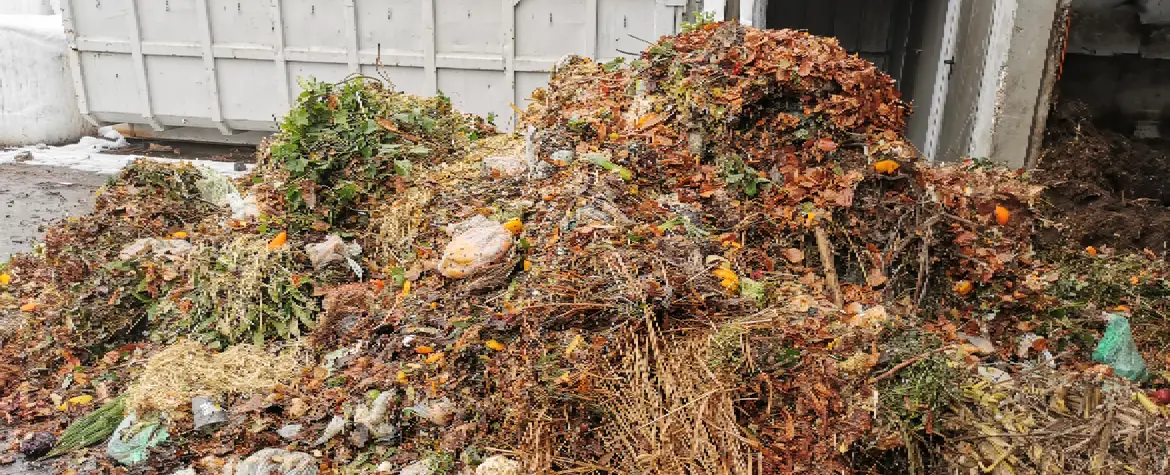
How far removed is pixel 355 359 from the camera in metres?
3.62

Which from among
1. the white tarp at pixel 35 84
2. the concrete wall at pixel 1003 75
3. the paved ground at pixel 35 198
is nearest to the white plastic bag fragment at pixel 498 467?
the paved ground at pixel 35 198

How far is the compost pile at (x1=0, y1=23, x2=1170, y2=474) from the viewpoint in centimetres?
282

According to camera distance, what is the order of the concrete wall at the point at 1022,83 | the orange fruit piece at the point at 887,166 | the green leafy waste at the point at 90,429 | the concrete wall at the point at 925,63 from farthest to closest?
the concrete wall at the point at 925,63, the concrete wall at the point at 1022,83, the orange fruit piece at the point at 887,166, the green leafy waste at the point at 90,429

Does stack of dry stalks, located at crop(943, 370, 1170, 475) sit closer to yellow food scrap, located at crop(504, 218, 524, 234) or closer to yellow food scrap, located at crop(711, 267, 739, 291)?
yellow food scrap, located at crop(711, 267, 739, 291)

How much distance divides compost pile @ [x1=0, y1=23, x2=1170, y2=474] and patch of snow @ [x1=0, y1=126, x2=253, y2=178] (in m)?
3.79

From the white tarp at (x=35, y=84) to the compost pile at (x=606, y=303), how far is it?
539 centimetres

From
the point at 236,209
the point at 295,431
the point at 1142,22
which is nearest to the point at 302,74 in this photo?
the point at 236,209

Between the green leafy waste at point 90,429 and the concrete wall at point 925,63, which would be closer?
the green leafy waste at point 90,429

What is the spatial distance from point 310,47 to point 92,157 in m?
3.05

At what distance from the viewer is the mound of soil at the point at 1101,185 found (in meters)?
5.71

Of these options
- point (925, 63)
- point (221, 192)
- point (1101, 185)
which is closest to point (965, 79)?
point (925, 63)

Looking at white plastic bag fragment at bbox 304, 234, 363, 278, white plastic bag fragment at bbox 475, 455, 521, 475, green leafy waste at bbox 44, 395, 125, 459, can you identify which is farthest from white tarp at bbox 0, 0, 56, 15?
white plastic bag fragment at bbox 475, 455, 521, 475

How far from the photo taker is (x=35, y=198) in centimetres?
723

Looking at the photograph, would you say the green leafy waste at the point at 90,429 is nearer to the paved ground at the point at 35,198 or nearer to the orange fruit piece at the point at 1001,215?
the paved ground at the point at 35,198
